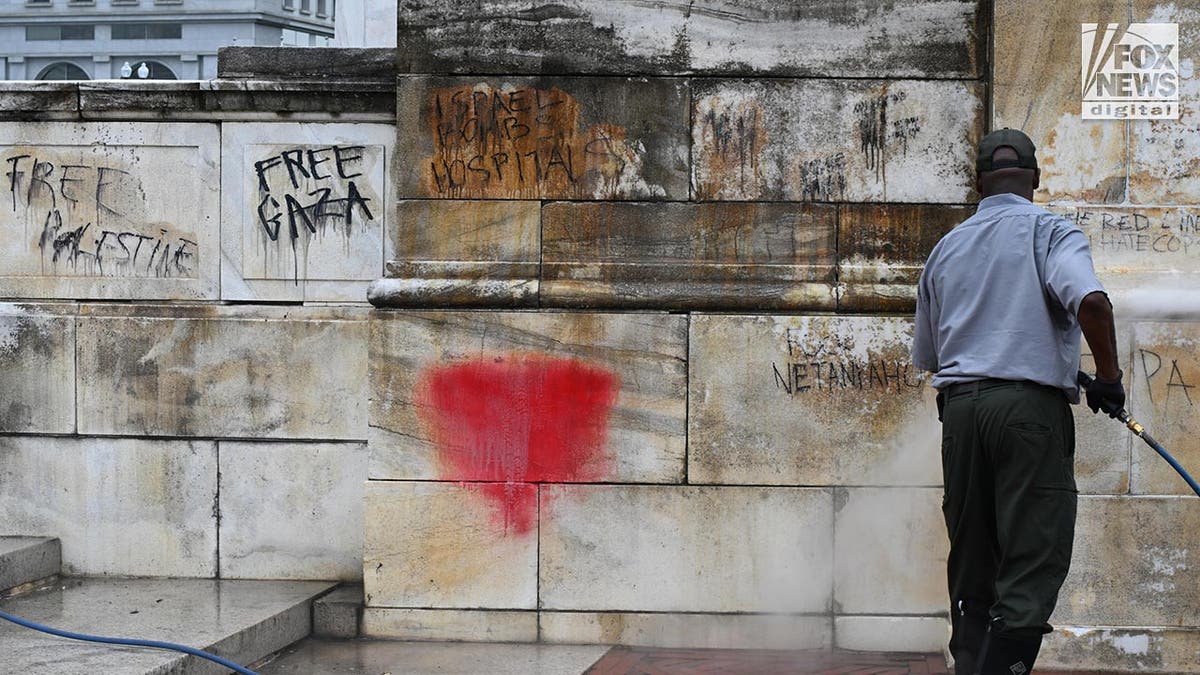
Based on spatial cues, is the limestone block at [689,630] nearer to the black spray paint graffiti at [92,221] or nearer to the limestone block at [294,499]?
the limestone block at [294,499]

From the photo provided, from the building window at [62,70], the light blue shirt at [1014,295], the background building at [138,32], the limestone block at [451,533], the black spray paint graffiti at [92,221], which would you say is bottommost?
the limestone block at [451,533]

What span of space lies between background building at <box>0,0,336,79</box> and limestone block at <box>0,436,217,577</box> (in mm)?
46776

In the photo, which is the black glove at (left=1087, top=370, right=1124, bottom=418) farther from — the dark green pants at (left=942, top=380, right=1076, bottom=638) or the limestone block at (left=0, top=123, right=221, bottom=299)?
the limestone block at (left=0, top=123, right=221, bottom=299)

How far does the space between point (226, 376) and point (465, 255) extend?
1.34m

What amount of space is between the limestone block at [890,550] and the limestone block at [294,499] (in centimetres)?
220

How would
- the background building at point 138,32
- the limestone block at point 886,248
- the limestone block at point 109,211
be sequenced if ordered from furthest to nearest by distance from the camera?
the background building at point 138,32 < the limestone block at point 109,211 < the limestone block at point 886,248

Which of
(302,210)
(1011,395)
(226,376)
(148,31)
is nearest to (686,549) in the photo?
(1011,395)

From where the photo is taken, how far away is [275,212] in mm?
6691

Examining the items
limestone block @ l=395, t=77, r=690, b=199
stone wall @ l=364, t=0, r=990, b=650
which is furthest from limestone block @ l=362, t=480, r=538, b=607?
limestone block @ l=395, t=77, r=690, b=199

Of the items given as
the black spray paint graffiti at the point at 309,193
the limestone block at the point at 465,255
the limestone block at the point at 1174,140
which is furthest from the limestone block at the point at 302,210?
the limestone block at the point at 1174,140

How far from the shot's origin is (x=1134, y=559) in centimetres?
579

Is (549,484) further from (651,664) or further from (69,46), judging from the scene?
(69,46)

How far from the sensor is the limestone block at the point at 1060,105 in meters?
5.84

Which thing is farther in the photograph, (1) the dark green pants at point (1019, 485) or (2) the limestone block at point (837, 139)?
(2) the limestone block at point (837, 139)
